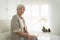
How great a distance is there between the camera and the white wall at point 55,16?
118 inches

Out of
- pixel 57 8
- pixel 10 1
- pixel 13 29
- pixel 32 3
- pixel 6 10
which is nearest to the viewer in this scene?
pixel 13 29

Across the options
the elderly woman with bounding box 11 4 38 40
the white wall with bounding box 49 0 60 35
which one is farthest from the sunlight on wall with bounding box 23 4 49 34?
the elderly woman with bounding box 11 4 38 40

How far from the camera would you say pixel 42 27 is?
3.17 metres

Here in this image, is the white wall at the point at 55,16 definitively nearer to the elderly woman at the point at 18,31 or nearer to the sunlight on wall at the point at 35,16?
the sunlight on wall at the point at 35,16

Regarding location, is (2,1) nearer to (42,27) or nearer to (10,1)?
(10,1)

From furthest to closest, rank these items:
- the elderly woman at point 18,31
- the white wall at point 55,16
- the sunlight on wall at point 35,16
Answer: the sunlight on wall at point 35,16, the white wall at point 55,16, the elderly woman at point 18,31

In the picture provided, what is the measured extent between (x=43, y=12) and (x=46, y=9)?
129mm

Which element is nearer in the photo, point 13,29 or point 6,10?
point 13,29

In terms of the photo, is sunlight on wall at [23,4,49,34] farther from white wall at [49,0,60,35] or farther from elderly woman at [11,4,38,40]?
elderly woman at [11,4,38,40]

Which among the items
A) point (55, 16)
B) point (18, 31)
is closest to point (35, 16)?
point (55, 16)

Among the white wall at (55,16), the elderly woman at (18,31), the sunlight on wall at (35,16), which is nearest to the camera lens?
the elderly woman at (18,31)

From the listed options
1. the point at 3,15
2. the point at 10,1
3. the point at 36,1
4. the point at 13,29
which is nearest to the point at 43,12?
the point at 36,1

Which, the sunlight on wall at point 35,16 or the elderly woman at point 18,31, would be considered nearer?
the elderly woman at point 18,31

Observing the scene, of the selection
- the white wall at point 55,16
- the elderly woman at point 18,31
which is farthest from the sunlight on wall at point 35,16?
the elderly woman at point 18,31
